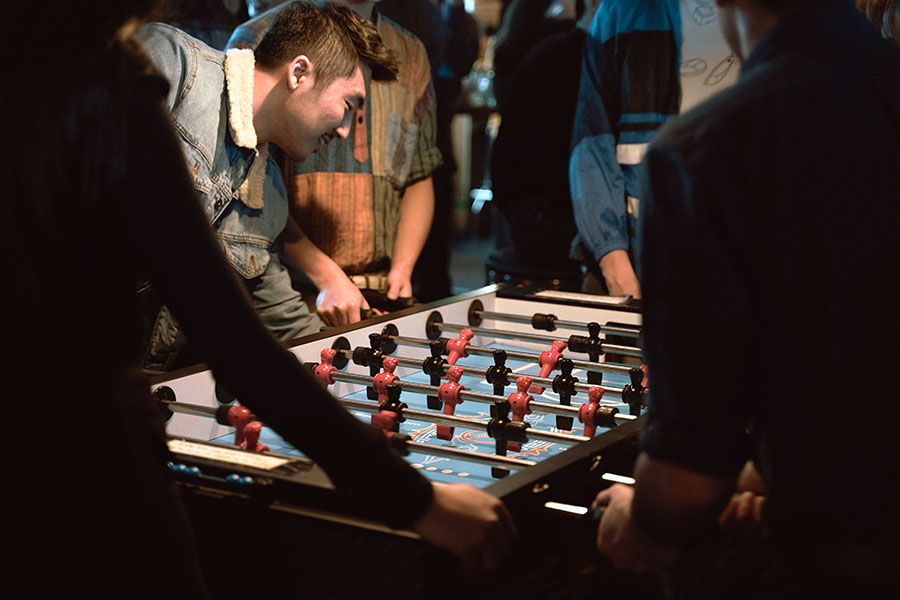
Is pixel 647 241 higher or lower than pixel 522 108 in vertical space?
lower

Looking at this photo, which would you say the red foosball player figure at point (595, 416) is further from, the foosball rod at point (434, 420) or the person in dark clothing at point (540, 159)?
the person in dark clothing at point (540, 159)

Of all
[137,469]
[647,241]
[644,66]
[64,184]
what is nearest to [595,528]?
[647,241]

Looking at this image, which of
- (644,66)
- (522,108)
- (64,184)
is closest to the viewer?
(64,184)

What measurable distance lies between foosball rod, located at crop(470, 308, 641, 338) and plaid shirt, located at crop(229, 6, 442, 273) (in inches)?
23.4

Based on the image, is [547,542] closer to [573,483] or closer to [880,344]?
[573,483]

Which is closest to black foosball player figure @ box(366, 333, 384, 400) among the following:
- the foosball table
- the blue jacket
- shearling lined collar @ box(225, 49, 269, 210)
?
the foosball table

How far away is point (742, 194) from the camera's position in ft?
3.28

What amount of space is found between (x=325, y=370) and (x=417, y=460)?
0.39 m

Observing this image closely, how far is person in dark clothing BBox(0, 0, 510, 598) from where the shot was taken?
38.0 inches

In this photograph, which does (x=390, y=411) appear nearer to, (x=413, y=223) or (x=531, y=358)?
(x=531, y=358)

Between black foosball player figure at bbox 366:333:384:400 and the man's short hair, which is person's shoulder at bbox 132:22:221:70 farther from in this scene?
black foosball player figure at bbox 366:333:384:400

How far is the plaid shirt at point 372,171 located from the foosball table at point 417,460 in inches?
25.6

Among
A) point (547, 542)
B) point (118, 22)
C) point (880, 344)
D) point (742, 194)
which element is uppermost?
point (118, 22)

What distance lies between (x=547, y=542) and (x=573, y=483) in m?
0.10
